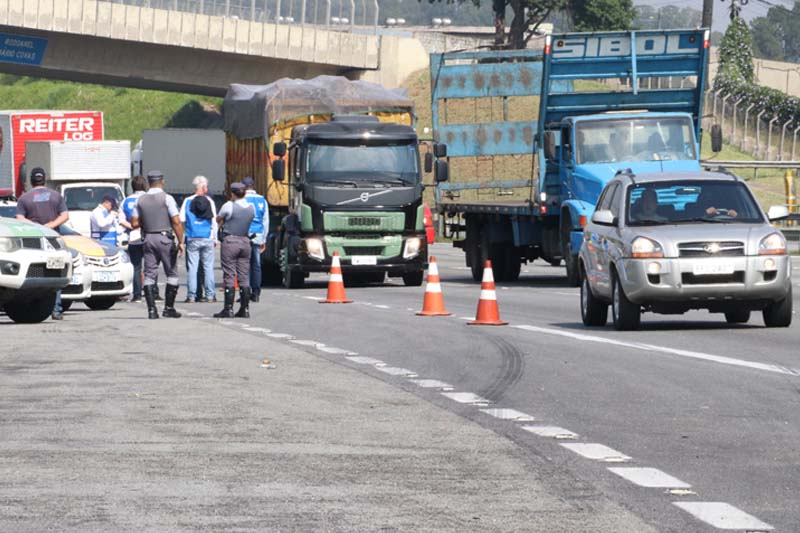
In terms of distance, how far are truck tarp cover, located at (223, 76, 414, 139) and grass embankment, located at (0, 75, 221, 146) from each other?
223ft

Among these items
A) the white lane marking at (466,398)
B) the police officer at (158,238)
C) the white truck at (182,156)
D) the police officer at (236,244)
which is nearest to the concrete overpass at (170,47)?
the white truck at (182,156)

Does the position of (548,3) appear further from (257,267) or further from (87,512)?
(87,512)

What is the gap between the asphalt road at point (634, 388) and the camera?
8680mm

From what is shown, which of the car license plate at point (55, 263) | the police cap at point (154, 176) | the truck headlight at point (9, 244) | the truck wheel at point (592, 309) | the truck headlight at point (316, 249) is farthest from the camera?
the truck headlight at point (316, 249)

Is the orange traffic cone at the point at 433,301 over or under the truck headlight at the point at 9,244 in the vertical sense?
under

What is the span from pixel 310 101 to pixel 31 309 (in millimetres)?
13569

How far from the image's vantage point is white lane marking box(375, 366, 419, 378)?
14852 millimetres

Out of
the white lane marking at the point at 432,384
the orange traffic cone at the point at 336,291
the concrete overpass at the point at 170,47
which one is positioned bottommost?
the orange traffic cone at the point at 336,291

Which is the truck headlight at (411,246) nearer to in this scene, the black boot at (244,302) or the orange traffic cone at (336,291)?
the orange traffic cone at (336,291)

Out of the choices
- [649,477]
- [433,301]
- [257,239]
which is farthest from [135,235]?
[649,477]

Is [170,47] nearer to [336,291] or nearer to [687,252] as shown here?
[336,291]

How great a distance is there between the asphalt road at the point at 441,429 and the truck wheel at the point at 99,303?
6.43 m

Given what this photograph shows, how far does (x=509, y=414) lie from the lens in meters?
11.9

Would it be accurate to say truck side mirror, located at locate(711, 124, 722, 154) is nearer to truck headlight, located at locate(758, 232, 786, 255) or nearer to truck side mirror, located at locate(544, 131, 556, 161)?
truck side mirror, located at locate(544, 131, 556, 161)
